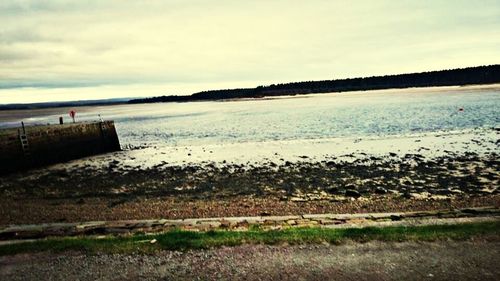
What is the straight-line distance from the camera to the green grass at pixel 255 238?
786 cm

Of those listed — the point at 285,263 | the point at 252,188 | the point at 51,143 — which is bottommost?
the point at 252,188

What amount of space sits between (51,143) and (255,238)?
24790 mm

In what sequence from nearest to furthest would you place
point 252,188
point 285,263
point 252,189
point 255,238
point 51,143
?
point 285,263
point 255,238
point 252,189
point 252,188
point 51,143

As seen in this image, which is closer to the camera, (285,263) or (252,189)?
(285,263)

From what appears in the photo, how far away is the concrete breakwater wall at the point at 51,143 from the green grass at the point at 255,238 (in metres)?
18.8

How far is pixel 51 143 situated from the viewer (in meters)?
27.9

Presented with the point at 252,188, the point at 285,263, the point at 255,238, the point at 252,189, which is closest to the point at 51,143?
the point at 252,188

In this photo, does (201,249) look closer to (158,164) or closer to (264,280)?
(264,280)

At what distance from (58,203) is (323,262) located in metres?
13.5

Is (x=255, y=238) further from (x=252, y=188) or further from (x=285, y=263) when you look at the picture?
(x=252, y=188)

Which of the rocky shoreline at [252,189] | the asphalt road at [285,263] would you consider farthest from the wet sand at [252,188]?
the asphalt road at [285,263]

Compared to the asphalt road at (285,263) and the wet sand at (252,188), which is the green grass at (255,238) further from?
the wet sand at (252,188)

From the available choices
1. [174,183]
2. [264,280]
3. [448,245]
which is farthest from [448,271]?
[174,183]

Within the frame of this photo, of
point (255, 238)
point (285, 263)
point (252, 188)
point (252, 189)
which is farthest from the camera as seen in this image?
point (252, 188)
